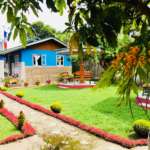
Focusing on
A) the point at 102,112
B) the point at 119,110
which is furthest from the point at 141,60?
the point at 119,110

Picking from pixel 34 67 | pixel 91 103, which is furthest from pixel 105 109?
pixel 34 67

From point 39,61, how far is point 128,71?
106ft

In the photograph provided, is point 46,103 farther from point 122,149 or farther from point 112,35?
point 112,35

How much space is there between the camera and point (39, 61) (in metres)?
34.0

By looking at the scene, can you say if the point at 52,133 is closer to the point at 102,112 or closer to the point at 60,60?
the point at 102,112

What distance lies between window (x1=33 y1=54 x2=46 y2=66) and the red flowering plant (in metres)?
31.8

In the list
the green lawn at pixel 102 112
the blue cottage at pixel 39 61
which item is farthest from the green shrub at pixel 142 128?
the blue cottage at pixel 39 61

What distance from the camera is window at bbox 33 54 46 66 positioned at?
1316 inches

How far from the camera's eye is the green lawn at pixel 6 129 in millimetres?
11184

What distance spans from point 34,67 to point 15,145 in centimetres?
2367

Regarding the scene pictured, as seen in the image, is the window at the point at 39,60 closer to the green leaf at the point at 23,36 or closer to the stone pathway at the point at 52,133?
the stone pathway at the point at 52,133

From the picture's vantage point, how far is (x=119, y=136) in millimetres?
10188

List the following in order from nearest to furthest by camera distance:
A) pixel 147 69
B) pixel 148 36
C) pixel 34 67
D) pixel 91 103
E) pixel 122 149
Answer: pixel 147 69
pixel 148 36
pixel 122 149
pixel 91 103
pixel 34 67

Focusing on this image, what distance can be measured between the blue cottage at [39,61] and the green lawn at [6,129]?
19257 mm
